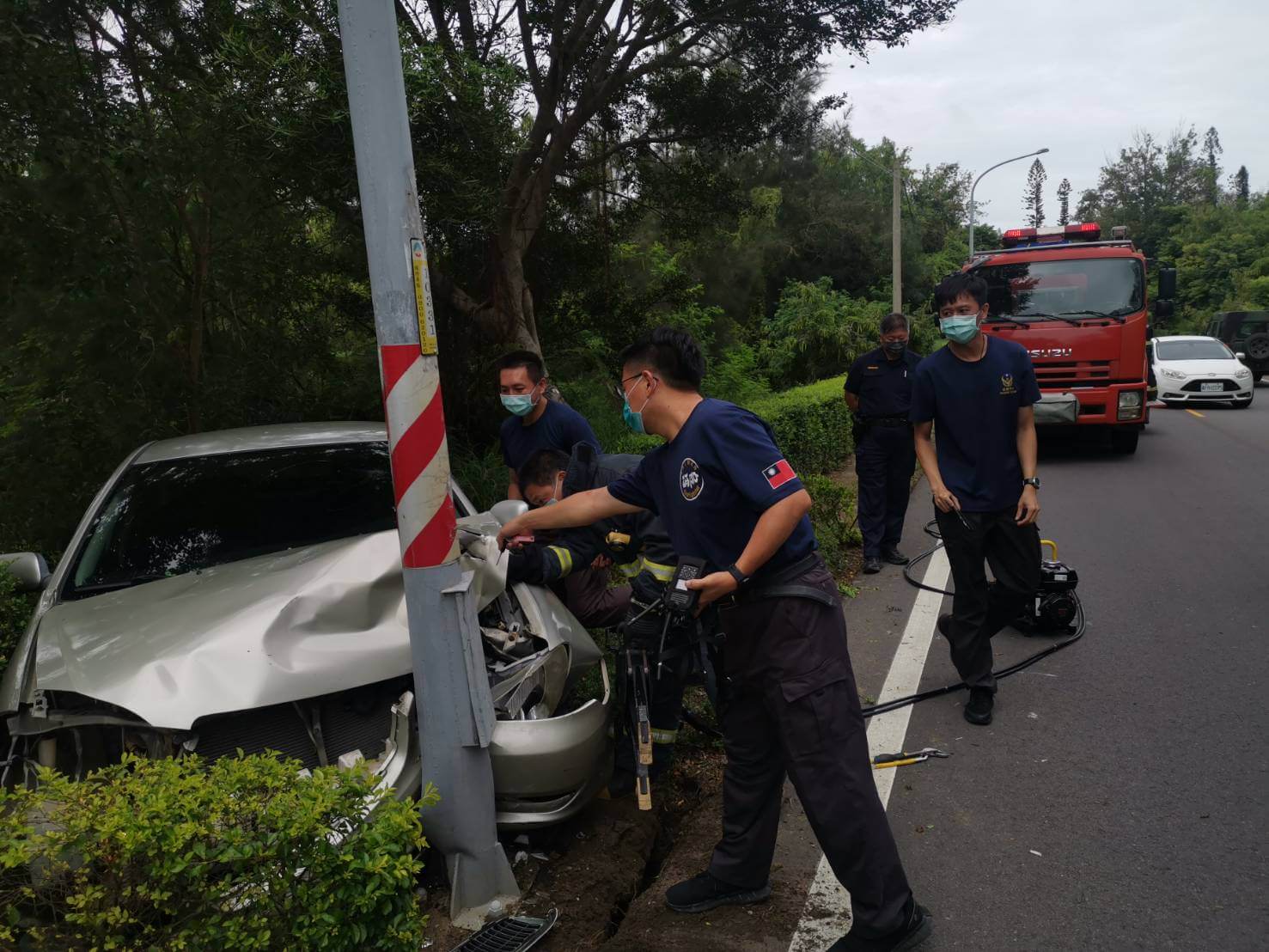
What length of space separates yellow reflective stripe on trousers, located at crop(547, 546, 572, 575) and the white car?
1771 cm

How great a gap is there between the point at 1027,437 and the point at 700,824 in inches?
Result: 93.3

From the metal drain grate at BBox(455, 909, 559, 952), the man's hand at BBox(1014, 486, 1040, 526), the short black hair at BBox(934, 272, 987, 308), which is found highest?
the short black hair at BBox(934, 272, 987, 308)

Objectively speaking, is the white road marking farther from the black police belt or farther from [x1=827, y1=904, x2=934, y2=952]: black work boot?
the black police belt

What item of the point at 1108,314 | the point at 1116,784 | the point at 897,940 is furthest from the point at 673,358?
the point at 1108,314

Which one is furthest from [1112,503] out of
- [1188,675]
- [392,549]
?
[392,549]

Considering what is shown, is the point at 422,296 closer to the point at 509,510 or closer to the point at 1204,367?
the point at 509,510

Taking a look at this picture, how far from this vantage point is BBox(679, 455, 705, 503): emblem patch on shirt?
9.20 ft

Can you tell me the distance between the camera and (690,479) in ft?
9.27

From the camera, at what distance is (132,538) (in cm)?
422

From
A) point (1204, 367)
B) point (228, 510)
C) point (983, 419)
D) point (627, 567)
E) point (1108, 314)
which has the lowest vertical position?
point (1204, 367)

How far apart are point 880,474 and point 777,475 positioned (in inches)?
183

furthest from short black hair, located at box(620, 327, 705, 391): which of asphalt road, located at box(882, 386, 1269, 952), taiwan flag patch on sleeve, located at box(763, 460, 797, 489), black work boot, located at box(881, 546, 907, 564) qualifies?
black work boot, located at box(881, 546, 907, 564)

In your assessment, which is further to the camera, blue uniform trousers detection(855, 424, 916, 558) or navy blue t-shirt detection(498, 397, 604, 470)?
blue uniform trousers detection(855, 424, 916, 558)

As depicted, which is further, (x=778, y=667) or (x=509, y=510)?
(x=509, y=510)
